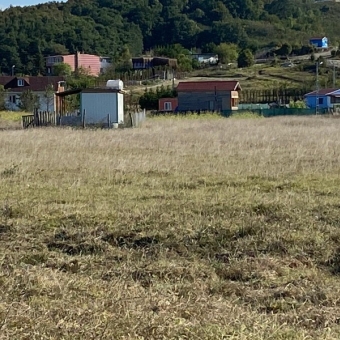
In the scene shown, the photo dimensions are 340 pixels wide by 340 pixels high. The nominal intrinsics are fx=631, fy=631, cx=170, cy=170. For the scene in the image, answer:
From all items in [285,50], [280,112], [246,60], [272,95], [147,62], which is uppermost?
[285,50]

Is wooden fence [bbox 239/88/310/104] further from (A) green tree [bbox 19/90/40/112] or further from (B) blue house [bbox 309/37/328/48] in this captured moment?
(B) blue house [bbox 309/37/328/48]

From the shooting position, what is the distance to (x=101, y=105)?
35.0m

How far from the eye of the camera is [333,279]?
579cm

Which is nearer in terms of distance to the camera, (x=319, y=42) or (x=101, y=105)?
(x=101, y=105)

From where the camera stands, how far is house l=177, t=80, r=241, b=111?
182ft

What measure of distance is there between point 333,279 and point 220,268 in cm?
105

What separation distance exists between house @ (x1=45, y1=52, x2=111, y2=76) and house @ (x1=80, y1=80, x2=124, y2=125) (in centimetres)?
6899

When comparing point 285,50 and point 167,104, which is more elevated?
point 285,50

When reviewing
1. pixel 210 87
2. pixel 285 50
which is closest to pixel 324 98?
pixel 210 87

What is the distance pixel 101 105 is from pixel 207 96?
22616mm

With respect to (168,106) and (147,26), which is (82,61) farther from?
(168,106)

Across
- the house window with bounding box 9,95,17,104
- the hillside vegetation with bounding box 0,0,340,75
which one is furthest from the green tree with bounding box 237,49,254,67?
the house window with bounding box 9,95,17,104

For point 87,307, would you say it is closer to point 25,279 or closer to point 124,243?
point 25,279

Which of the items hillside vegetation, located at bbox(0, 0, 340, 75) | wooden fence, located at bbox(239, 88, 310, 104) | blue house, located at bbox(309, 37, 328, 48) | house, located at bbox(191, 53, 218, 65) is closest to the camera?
wooden fence, located at bbox(239, 88, 310, 104)
